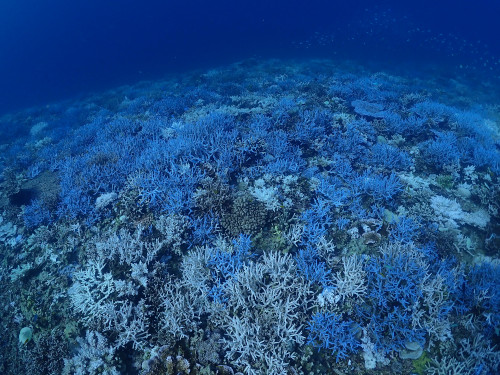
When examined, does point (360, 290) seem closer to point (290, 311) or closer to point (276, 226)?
point (290, 311)

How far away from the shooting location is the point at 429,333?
377 cm

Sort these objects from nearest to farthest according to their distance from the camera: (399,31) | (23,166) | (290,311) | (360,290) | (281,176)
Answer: (290,311), (360,290), (281,176), (23,166), (399,31)

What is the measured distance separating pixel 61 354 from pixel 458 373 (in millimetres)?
5548

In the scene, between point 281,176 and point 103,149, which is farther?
point 103,149

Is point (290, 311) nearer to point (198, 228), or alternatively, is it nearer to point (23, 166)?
point (198, 228)

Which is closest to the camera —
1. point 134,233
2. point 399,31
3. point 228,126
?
point 134,233

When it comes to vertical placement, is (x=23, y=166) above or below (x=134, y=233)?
below

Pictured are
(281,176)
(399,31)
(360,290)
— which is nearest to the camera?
(360,290)

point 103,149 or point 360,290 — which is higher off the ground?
point 103,149

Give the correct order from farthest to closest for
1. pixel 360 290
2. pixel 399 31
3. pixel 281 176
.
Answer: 1. pixel 399 31
2. pixel 281 176
3. pixel 360 290

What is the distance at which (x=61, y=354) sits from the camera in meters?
3.81

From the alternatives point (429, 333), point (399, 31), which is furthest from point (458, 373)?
point (399, 31)

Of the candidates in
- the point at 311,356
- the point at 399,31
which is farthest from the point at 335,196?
the point at 399,31

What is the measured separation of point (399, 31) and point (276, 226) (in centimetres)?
6631
